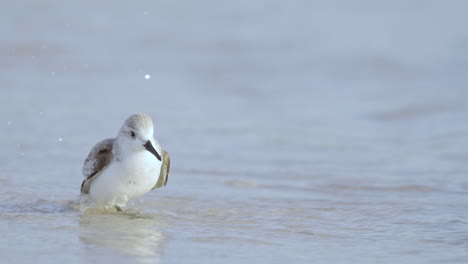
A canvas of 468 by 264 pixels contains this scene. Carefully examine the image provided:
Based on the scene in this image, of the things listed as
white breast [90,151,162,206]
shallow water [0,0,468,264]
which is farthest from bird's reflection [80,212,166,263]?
white breast [90,151,162,206]

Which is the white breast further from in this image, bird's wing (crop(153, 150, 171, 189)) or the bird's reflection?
bird's wing (crop(153, 150, 171, 189))

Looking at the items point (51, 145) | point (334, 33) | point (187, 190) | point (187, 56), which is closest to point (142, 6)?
point (187, 56)

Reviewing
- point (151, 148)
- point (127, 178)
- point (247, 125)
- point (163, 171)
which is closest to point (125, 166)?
point (127, 178)

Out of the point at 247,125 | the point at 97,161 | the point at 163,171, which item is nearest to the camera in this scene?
the point at 97,161

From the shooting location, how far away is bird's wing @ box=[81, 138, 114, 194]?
6172 mm

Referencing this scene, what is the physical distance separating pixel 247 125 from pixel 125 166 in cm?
476

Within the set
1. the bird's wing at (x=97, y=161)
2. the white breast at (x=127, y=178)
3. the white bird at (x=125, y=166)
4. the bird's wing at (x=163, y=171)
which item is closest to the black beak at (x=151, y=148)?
the white bird at (x=125, y=166)

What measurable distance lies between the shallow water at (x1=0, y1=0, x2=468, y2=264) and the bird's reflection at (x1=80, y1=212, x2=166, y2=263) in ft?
0.08

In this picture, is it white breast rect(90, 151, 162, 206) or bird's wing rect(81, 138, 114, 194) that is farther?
bird's wing rect(81, 138, 114, 194)

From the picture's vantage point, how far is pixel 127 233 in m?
5.43

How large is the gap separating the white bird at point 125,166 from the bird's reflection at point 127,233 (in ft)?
0.54

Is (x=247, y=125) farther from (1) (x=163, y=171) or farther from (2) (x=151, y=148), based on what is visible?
(2) (x=151, y=148)

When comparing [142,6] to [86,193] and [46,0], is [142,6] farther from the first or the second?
[86,193]

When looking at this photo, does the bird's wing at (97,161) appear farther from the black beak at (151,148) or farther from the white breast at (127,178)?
the black beak at (151,148)
